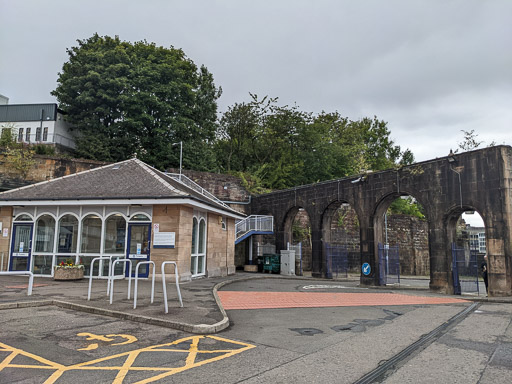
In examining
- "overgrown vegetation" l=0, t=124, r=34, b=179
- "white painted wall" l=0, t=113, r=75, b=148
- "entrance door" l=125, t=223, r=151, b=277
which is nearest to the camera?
"entrance door" l=125, t=223, r=151, b=277

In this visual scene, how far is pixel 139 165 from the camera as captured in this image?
18703 millimetres

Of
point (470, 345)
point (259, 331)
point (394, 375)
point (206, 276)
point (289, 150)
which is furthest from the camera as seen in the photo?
point (289, 150)

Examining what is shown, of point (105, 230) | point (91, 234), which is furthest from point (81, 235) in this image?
point (105, 230)

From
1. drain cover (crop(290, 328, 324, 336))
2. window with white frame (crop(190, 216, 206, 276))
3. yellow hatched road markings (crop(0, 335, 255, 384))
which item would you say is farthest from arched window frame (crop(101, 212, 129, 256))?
drain cover (crop(290, 328, 324, 336))

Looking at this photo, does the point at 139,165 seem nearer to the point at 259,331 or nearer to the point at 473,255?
the point at 259,331

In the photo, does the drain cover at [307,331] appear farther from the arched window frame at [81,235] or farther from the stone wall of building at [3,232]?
the stone wall of building at [3,232]

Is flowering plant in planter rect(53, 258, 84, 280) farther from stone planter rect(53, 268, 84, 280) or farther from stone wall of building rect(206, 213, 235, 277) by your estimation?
stone wall of building rect(206, 213, 235, 277)

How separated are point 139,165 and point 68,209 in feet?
13.3

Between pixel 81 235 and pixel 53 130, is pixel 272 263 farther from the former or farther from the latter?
pixel 53 130

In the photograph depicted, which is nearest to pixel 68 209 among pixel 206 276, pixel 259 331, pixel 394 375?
pixel 206 276

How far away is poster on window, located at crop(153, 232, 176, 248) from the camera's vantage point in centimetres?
1464

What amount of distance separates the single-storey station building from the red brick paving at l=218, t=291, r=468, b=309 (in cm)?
351

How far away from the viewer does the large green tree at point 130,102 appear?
3114cm

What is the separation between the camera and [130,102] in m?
31.4
